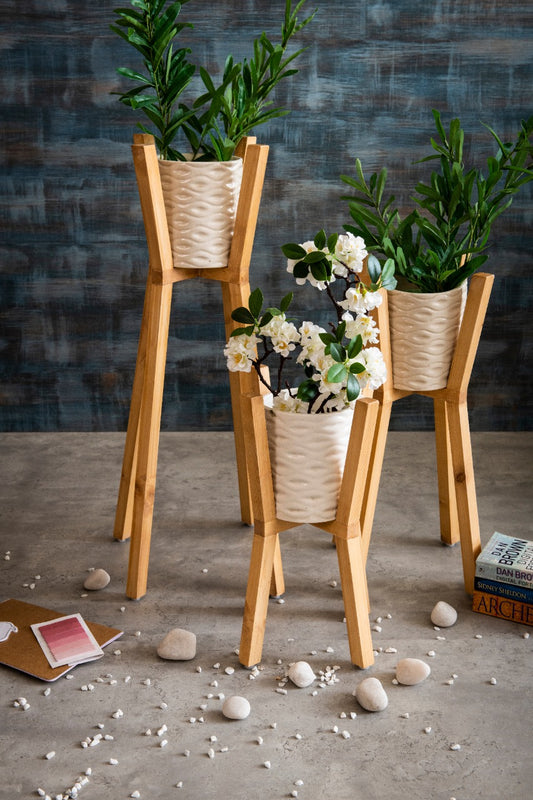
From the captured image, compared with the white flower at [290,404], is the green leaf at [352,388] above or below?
above

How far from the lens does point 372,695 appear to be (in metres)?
1.83

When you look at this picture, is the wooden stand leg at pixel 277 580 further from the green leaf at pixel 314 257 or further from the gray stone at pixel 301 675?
the green leaf at pixel 314 257

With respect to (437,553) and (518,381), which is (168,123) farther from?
(518,381)

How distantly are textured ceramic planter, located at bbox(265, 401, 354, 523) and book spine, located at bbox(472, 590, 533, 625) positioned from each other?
0.51 meters

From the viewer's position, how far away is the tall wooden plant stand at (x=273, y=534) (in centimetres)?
190

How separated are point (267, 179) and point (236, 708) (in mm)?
1985

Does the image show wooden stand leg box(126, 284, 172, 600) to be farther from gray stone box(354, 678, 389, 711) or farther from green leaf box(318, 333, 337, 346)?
gray stone box(354, 678, 389, 711)

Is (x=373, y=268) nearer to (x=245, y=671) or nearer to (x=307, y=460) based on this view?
(x=307, y=460)

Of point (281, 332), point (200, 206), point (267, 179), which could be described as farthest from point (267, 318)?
point (267, 179)

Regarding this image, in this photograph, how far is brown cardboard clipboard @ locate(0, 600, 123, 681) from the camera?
6.49ft

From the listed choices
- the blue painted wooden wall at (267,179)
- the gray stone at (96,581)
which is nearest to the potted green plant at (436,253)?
the gray stone at (96,581)

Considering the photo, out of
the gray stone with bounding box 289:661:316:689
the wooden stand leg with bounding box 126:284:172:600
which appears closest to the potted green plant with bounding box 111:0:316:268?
the wooden stand leg with bounding box 126:284:172:600

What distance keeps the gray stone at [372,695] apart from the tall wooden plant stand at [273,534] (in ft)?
0.40

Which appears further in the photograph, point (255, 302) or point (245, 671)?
point (245, 671)
